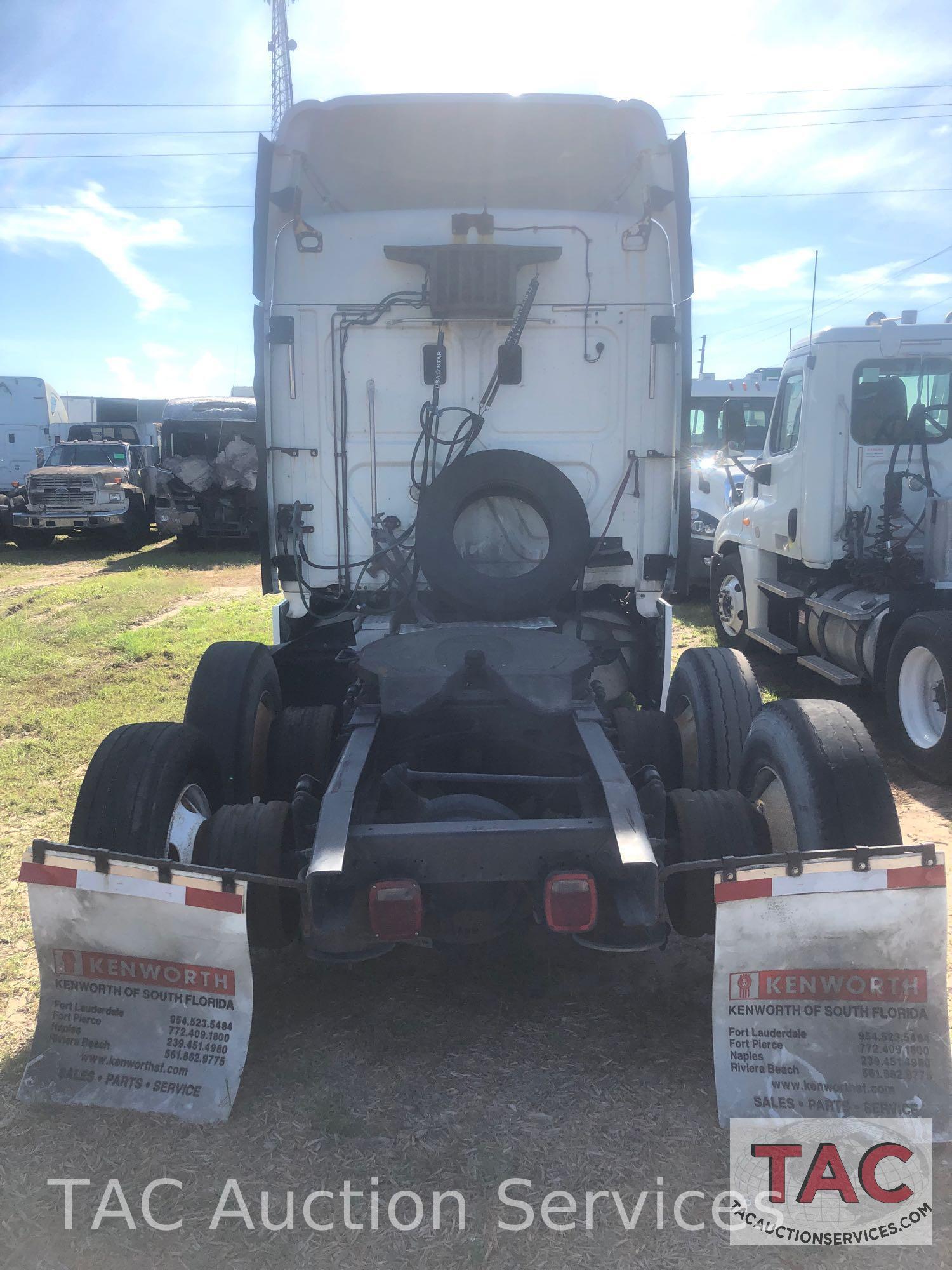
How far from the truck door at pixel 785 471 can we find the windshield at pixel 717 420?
336cm

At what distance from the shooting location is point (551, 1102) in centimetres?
269

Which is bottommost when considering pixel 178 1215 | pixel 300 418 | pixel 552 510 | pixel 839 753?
pixel 178 1215

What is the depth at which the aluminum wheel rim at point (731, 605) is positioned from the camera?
898 cm

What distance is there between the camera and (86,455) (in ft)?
62.0

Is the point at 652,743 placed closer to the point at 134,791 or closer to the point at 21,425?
the point at 134,791

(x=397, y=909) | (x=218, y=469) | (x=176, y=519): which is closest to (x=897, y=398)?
(x=397, y=909)

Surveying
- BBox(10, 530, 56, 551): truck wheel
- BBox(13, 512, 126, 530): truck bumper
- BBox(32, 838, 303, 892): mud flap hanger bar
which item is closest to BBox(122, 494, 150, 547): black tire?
BBox(13, 512, 126, 530): truck bumper

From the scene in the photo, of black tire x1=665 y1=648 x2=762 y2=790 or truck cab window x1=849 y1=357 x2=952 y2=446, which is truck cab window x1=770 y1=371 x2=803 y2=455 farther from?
black tire x1=665 y1=648 x2=762 y2=790

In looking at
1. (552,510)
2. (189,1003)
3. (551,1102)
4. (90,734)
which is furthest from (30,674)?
(551,1102)

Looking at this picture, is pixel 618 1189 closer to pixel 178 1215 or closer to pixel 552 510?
pixel 178 1215

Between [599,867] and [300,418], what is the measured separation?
301cm

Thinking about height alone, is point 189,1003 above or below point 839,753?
below

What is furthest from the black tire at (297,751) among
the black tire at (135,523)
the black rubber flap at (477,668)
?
the black tire at (135,523)

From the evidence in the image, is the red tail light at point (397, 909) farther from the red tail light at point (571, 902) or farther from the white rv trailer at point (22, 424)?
the white rv trailer at point (22, 424)
